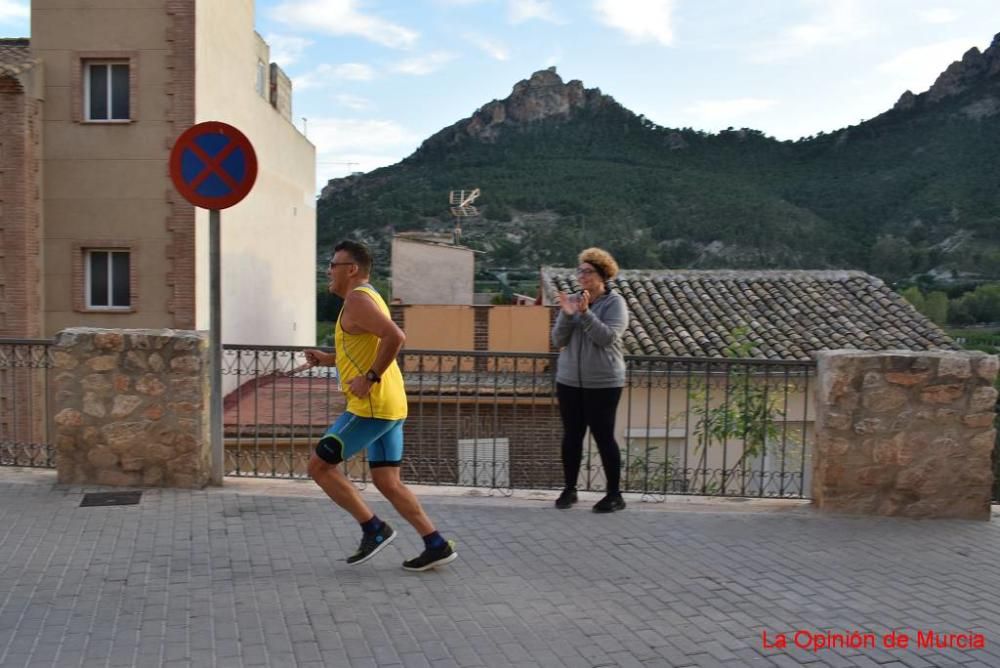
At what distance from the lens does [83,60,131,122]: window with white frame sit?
19406 mm

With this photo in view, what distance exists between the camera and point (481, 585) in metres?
5.01

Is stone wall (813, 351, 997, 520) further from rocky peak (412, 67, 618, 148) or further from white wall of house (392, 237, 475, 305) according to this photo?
rocky peak (412, 67, 618, 148)

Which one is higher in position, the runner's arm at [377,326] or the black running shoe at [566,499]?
the runner's arm at [377,326]

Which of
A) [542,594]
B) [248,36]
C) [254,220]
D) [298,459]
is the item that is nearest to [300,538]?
[542,594]

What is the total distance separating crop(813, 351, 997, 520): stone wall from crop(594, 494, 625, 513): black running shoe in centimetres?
155

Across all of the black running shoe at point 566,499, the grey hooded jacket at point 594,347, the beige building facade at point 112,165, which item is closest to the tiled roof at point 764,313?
the beige building facade at point 112,165

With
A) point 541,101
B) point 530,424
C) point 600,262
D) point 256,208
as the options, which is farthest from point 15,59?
point 541,101

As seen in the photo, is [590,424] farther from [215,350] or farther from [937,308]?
[937,308]

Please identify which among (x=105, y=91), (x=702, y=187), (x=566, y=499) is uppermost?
(x=702, y=187)

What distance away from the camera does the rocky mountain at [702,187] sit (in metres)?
44.6

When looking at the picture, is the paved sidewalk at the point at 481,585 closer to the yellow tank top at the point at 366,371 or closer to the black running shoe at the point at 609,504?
the black running shoe at the point at 609,504

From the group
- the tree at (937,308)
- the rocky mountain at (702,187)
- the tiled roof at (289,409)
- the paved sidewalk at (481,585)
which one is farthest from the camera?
the rocky mountain at (702,187)

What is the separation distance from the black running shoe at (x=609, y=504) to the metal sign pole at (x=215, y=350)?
2.89 metres

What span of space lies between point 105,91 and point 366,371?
678 inches
